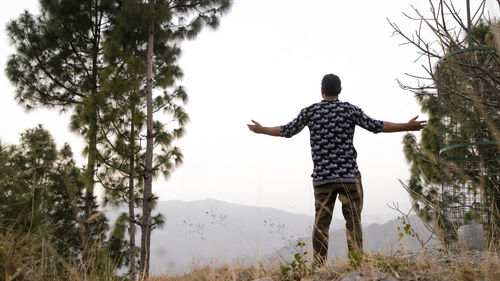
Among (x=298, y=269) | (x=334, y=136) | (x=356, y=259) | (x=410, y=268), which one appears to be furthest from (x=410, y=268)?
(x=334, y=136)

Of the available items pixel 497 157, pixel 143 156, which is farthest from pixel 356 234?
pixel 143 156

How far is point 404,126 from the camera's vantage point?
12.1 ft

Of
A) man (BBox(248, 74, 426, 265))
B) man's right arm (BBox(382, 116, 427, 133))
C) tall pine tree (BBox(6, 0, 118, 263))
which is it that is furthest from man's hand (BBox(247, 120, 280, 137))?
tall pine tree (BBox(6, 0, 118, 263))

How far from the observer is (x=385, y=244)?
3.33m

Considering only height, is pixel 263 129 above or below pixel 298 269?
above

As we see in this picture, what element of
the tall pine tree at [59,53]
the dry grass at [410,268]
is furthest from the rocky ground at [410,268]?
the tall pine tree at [59,53]

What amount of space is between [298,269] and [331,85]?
1.62 meters

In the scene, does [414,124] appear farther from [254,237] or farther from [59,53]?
[59,53]

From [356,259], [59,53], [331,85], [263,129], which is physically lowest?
[356,259]

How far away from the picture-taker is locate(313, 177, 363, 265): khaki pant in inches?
142

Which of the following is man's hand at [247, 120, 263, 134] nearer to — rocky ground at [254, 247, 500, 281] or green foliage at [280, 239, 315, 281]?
green foliage at [280, 239, 315, 281]

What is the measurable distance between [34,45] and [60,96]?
5.71ft

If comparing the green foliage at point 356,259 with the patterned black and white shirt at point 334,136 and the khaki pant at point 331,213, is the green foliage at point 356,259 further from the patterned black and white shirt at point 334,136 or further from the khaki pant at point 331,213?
the patterned black and white shirt at point 334,136

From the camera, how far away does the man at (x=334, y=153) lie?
143 inches
